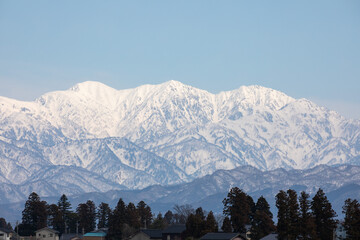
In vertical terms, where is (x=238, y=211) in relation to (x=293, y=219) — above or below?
above

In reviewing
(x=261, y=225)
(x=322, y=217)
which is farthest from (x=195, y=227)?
(x=322, y=217)

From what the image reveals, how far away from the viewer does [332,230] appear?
5586 inches

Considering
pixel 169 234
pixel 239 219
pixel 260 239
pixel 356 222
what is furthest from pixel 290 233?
pixel 169 234

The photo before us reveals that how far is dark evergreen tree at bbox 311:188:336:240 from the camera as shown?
142 meters

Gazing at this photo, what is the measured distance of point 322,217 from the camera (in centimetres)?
14288

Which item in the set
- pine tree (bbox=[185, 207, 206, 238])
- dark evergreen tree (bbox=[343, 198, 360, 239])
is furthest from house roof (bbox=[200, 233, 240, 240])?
dark evergreen tree (bbox=[343, 198, 360, 239])

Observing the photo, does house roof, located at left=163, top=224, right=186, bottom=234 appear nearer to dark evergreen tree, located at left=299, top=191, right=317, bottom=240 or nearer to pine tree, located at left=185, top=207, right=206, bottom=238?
pine tree, located at left=185, top=207, right=206, bottom=238

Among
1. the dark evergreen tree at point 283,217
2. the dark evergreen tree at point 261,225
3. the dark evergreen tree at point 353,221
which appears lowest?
the dark evergreen tree at point 353,221

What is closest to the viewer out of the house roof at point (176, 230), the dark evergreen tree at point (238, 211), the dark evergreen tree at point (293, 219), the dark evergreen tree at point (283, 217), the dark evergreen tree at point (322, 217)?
the dark evergreen tree at point (293, 219)

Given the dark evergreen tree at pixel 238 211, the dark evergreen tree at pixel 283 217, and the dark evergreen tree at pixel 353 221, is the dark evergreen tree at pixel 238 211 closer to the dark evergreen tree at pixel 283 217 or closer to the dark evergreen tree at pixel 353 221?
the dark evergreen tree at pixel 283 217

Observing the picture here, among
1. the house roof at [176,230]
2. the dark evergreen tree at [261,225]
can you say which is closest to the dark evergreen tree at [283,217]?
the dark evergreen tree at [261,225]

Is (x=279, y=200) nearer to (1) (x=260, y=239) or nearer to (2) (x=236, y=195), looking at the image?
(1) (x=260, y=239)

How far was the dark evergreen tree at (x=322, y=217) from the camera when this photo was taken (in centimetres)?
14162

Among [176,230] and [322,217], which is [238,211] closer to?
[176,230]
